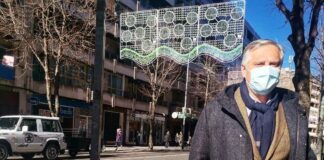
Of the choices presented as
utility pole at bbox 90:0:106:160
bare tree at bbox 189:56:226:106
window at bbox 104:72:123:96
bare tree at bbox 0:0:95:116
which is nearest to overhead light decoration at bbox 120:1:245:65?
bare tree at bbox 0:0:95:116

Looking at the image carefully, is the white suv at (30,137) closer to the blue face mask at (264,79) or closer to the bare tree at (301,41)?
the bare tree at (301,41)

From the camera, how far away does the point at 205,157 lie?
10.7ft

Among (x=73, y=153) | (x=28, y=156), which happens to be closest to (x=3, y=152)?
(x=28, y=156)

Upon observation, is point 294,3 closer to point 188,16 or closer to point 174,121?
point 188,16

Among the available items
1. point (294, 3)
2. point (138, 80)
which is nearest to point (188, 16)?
point (294, 3)

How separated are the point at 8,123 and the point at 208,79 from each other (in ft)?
142

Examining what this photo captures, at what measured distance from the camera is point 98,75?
5.92 metres

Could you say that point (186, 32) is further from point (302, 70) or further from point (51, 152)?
point (302, 70)

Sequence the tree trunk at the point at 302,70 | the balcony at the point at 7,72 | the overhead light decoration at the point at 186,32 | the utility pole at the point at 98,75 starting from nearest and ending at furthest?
the utility pole at the point at 98,75 < the tree trunk at the point at 302,70 < the overhead light decoration at the point at 186,32 < the balcony at the point at 7,72

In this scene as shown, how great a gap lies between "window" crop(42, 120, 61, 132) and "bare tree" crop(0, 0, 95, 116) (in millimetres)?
4987

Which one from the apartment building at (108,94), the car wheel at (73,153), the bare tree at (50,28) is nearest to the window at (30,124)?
the apartment building at (108,94)

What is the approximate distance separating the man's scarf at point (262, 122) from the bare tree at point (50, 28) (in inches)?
1065

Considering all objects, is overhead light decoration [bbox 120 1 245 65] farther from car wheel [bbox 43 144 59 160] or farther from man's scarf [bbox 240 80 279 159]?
man's scarf [bbox 240 80 279 159]

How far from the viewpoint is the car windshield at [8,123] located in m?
23.1
